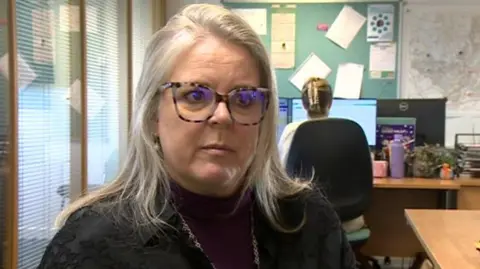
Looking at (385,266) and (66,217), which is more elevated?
(66,217)

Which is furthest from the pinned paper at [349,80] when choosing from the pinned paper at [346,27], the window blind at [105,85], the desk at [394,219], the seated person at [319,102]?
the window blind at [105,85]

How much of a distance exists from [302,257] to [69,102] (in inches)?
79.2

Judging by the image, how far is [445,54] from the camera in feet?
13.8

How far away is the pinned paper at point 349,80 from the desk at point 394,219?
1113 mm

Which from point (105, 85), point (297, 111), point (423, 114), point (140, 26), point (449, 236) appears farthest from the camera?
point (140, 26)

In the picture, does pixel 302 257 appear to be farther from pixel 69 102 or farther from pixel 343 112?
pixel 343 112

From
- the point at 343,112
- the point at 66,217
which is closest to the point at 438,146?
the point at 343,112

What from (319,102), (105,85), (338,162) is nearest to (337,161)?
(338,162)

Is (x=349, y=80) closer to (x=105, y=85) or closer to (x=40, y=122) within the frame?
(x=105, y=85)

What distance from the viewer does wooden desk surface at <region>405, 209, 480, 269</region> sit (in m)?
1.58

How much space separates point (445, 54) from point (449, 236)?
268 centimetres

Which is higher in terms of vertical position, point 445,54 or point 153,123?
point 445,54

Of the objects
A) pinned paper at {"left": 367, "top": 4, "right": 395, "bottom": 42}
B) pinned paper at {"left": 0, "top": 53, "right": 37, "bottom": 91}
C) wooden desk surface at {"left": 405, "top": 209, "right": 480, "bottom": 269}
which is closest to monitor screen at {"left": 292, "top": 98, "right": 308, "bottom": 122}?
pinned paper at {"left": 367, "top": 4, "right": 395, "bottom": 42}

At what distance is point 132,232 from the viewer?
86 cm
